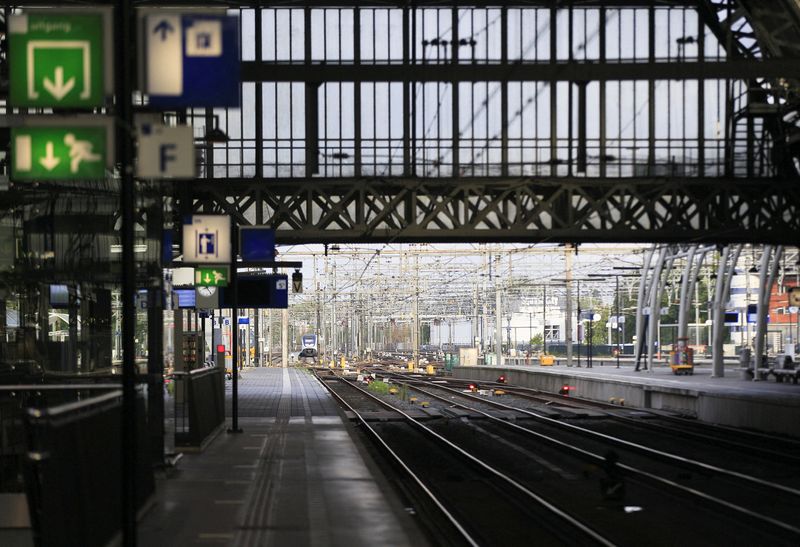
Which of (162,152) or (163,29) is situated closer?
(162,152)

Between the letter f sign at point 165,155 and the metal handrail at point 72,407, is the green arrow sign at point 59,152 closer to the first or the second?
the letter f sign at point 165,155

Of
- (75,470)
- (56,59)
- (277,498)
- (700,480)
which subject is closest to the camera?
(75,470)

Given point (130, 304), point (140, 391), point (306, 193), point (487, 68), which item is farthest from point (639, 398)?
point (130, 304)

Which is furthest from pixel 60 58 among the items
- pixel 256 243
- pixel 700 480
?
pixel 256 243

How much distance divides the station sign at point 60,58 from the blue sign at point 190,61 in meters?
0.37

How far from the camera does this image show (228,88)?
10.2 meters

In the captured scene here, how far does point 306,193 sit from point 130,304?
2723cm

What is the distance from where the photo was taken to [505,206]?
122ft

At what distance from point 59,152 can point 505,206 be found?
27312 mm

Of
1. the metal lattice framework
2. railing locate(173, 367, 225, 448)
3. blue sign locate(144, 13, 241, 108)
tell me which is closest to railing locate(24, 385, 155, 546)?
blue sign locate(144, 13, 241, 108)

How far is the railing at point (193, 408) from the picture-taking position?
20.5 metres

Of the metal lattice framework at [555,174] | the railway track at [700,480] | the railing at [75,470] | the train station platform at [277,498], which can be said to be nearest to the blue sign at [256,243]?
the metal lattice framework at [555,174]

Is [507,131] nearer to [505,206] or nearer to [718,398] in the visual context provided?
[505,206]

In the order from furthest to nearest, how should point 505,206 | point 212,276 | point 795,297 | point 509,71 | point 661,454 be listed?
point 795,297
point 505,206
point 509,71
point 212,276
point 661,454
